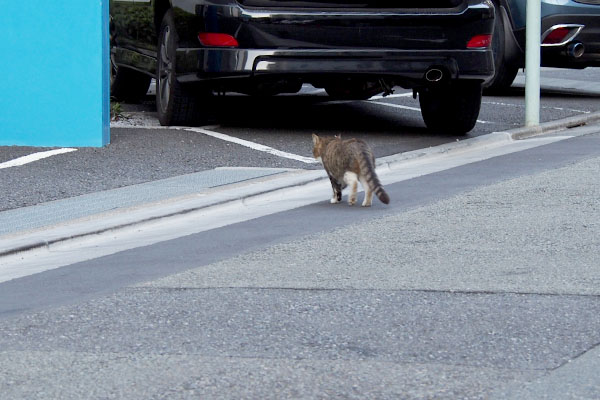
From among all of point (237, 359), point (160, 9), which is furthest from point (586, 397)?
point (160, 9)

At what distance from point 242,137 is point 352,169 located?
3.58 metres

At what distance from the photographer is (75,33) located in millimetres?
11539

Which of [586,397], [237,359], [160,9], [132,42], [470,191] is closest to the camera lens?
[586,397]

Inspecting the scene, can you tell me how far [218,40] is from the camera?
1153 centimetres

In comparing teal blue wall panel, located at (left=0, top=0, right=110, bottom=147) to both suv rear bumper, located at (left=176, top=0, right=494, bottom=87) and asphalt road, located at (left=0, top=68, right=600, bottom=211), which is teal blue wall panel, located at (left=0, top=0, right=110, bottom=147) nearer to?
asphalt road, located at (left=0, top=68, right=600, bottom=211)

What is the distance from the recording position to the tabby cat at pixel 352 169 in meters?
8.73

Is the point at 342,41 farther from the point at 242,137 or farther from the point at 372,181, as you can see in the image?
the point at 372,181

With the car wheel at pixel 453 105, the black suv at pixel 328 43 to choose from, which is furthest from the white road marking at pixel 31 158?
the car wheel at pixel 453 105

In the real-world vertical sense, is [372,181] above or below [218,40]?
below

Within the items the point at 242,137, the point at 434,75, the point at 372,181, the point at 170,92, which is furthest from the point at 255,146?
the point at 372,181

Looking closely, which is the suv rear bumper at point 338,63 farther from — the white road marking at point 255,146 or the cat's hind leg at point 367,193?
the cat's hind leg at point 367,193

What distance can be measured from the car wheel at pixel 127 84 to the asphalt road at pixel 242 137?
0.36 m

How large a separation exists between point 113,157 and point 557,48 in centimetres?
701

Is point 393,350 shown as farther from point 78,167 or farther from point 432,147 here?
point 432,147
